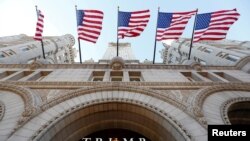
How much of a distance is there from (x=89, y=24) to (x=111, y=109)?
10281 mm

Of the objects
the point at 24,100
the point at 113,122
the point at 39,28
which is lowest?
the point at 113,122

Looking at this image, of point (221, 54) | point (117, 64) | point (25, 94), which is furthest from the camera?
point (221, 54)

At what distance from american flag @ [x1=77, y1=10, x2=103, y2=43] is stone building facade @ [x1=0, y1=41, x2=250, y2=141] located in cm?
498

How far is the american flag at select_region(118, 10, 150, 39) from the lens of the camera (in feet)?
65.8

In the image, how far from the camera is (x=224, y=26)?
65.1 ft

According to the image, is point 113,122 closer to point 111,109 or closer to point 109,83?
point 111,109

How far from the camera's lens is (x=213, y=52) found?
113 feet

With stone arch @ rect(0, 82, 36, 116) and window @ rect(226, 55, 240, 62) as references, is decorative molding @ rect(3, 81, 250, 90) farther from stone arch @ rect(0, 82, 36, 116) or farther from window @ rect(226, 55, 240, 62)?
window @ rect(226, 55, 240, 62)

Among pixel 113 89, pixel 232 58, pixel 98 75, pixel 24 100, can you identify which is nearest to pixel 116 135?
pixel 113 89

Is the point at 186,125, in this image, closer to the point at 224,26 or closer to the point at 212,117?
the point at 212,117

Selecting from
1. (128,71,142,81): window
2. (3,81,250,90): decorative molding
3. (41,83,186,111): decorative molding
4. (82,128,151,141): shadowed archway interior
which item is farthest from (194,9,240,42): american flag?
(82,128,151,141): shadowed archway interior

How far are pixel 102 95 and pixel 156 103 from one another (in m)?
3.42

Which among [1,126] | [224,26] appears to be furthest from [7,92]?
[224,26]

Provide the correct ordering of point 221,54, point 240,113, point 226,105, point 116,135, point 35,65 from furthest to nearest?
1. point 221,54
2. point 35,65
3. point 240,113
4. point 116,135
5. point 226,105
